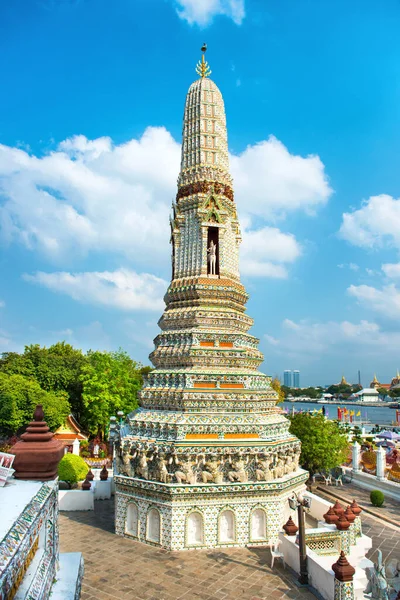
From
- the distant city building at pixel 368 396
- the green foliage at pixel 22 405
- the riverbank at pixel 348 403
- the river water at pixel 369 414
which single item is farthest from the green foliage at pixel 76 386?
the distant city building at pixel 368 396

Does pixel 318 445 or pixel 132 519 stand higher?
pixel 318 445

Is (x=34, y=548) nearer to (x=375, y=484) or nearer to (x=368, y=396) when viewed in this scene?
(x=375, y=484)

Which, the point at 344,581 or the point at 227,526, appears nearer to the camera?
the point at 344,581

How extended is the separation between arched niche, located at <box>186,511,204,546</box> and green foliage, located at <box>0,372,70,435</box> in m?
20.8

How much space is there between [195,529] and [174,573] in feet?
6.19

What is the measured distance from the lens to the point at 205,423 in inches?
607

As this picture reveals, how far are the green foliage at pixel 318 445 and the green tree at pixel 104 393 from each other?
1758 centimetres

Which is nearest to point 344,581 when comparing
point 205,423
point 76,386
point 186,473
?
point 186,473

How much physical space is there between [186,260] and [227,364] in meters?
5.06

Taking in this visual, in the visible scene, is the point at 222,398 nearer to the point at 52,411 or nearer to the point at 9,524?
the point at 9,524

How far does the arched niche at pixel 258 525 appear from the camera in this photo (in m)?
14.9

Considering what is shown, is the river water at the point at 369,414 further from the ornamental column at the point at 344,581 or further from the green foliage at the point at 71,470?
the ornamental column at the point at 344,581

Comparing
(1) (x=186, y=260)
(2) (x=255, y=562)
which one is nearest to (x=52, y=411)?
(1) (x=186, y=260)

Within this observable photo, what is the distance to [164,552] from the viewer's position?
1433 centimetres
